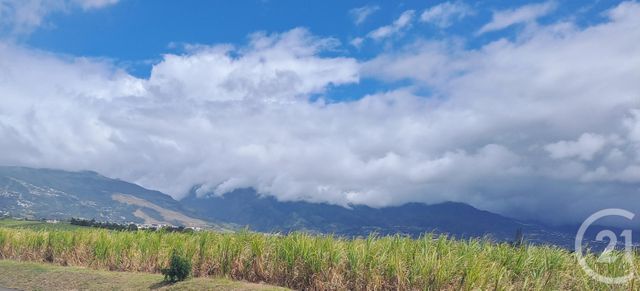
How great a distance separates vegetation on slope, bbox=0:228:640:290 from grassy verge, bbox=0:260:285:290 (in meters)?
1.19

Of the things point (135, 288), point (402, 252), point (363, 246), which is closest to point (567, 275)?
point (402, 252)

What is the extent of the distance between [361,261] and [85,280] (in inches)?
420

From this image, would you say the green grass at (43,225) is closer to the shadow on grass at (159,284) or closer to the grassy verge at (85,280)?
the grassy verge at (85,280)

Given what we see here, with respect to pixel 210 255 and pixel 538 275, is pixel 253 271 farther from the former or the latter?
pixel 538 275

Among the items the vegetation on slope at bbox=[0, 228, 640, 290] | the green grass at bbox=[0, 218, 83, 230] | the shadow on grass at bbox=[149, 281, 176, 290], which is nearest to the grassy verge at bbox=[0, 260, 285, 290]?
the shadow on grass at bbox=[149, 281, 176, 290]

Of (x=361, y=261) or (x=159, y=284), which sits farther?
(x=159, y=284)

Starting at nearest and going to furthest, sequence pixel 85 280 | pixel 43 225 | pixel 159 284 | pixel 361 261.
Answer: pixel 361 261 < pixel 159 284 < pixel 85 280 < pixel 43 225

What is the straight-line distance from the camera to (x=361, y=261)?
15531 millimetres

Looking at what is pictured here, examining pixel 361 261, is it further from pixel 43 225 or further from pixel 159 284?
pixel 43 225

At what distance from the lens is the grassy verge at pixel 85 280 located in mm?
17047

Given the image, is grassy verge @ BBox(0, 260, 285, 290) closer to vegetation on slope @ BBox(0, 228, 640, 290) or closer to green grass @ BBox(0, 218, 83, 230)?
vegetation on slope @ BBox(0, 228, 640, 290)

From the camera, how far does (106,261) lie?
911 inches

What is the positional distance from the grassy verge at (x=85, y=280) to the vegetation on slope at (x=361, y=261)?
47.0 inches

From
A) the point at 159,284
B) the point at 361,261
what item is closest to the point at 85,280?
the point at 159,284
